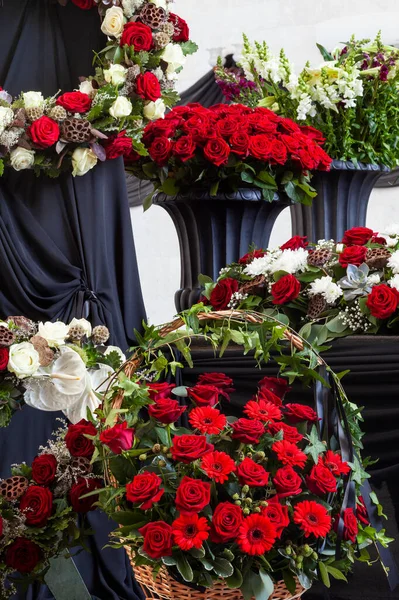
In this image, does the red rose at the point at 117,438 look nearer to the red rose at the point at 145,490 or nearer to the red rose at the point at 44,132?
the red rose at the point at 145,490

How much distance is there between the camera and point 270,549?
46.1 inches

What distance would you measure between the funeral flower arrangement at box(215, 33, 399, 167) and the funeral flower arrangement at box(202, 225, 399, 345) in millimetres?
345

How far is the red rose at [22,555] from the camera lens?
1511 mm

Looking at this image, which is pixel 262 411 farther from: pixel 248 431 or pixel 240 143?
pixel 240 143

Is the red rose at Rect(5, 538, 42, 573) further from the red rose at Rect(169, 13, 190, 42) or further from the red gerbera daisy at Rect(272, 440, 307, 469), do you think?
the red rose at Rect(169, 13, 190, 42)

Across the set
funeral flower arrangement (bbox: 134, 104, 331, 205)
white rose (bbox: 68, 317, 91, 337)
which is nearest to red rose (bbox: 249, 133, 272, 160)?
funeral flower arrangement (bbox: 134, 104, 331, 205)

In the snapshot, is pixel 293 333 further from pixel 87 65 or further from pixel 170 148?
pixel 87 65

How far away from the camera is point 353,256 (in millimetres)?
1729

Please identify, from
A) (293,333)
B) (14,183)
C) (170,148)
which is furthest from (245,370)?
(14,183)

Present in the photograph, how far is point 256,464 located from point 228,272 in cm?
85

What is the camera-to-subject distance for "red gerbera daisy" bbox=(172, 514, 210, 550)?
1099mm

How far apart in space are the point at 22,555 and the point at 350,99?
1312 mm

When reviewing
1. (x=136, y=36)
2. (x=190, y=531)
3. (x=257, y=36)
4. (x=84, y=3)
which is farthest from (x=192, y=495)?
(x=257, y=36)

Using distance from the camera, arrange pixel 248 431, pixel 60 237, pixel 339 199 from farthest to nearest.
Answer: pixel 339 199, pixel 60 237, pixel 248 431
